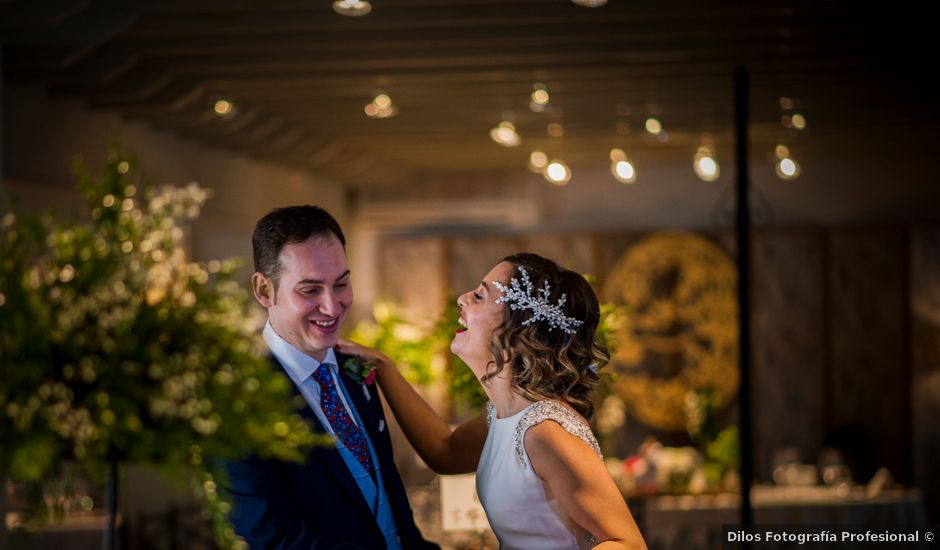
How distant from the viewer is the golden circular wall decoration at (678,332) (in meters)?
11.3

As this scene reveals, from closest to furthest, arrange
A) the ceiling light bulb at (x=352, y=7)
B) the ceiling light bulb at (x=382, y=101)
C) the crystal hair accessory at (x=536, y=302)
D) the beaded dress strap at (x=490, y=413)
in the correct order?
the crystal hair accessory at (x=536, y=302) → the beaded dress strap at (x=490, y=413) → the ceiling light bulb at (x=352, y=7) → the ceiling light bulb at (x=382, y=101)

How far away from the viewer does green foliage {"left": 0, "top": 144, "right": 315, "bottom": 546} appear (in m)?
1.93

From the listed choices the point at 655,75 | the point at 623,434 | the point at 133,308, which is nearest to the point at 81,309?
the point at 133,308

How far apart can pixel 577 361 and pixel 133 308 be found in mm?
1630

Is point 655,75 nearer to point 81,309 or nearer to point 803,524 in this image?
point 803,524

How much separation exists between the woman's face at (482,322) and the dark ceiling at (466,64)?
7.54ft

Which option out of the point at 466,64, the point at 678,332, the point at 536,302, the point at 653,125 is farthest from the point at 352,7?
the point at 678,332

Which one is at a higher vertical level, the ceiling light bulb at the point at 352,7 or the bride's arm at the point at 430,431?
the ceiling light bulb at the point at 352,7

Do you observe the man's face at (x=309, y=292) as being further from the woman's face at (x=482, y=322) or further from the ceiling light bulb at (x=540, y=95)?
the ceiling light bulb at (x=540, y=95)

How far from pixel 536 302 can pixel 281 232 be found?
78 cm

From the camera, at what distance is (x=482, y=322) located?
11.1 ft

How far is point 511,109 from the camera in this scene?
8133 millimetres

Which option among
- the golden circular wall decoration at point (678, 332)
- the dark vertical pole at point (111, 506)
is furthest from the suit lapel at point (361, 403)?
the golden circular wall decoration at point (678, 332)

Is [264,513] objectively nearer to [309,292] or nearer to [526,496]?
[309,292]
